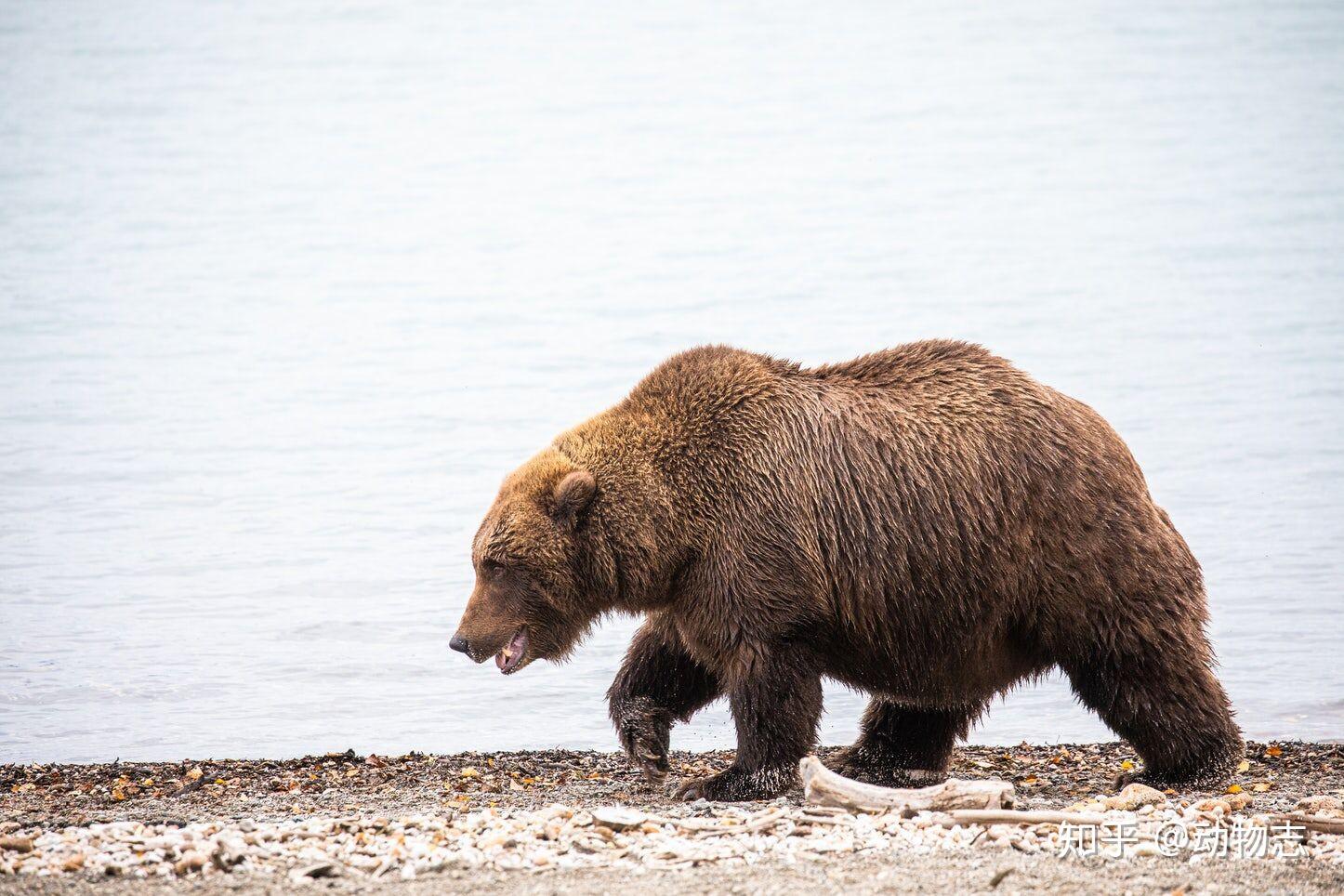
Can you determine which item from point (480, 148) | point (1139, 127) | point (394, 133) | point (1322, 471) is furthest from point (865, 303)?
point (394, 133)

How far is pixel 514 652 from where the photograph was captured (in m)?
8.11

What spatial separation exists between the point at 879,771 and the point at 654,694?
4.35 feet

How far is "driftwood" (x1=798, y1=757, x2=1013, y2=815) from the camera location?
6.72 meters

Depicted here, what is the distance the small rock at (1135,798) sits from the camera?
7.17 meters

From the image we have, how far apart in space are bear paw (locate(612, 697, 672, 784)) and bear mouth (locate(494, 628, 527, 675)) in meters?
0.65

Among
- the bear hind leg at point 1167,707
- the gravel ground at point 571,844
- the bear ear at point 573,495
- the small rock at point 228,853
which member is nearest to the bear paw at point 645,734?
the gravel ground at point 571,844

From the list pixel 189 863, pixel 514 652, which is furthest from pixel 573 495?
pixel 189 863

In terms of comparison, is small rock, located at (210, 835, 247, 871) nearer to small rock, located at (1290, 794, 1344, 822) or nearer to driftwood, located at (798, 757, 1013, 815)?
driftwood, located at (798, 757, 1013, 815)

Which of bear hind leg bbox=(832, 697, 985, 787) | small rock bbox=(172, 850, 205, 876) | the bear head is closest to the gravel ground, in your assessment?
small rock bbox=(172, 850, 205, 876)

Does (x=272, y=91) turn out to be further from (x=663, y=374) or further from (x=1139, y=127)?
(x=663, y=374)

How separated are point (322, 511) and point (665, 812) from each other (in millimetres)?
15059

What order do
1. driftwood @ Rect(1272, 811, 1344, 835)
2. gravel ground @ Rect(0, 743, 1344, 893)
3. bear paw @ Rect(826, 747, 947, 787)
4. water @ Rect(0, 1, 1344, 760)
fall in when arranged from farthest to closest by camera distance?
water @ Rect(0, 1, 1344, 760)
bear paw @ Rect(826, 747, 947, 787)
driftwood @ Rect(1272, 811, 1344, 835)
gravel ground @ Rect(0, 743, 1344, 893)

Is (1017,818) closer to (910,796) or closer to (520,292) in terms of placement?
(910,796)

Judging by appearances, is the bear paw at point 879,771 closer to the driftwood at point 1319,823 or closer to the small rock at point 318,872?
the driftwood at point 1319,823
